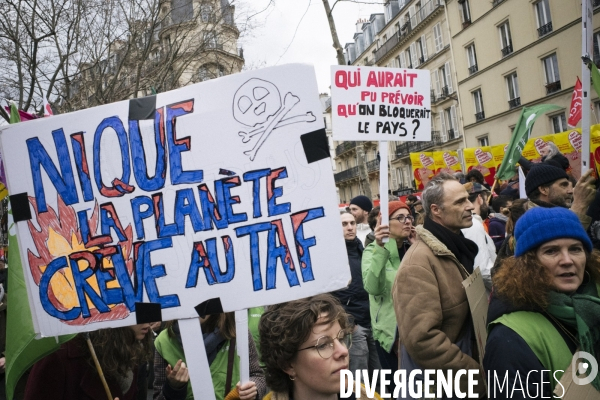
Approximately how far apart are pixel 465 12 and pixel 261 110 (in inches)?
1217

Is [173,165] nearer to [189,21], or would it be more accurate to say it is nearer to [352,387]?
[352,387]

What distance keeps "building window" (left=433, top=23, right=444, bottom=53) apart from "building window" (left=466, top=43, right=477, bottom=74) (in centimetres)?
417

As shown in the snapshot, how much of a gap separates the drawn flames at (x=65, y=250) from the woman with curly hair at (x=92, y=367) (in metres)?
0.19

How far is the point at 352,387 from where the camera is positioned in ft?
7.28

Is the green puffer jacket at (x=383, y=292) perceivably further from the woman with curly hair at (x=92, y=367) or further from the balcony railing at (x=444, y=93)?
the balcony railing at (x=444, y=93)

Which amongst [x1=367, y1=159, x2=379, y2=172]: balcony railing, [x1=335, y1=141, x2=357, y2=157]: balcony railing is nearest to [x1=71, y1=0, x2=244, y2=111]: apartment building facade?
[x1=367, y1=159, x2=379, y2=172]: balcony railing

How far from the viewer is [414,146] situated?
40812mm

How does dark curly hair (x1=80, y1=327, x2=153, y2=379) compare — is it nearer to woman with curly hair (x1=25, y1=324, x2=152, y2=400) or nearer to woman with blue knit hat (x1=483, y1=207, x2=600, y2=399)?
woman with curly hair (x1=25, y1=324, x2=152, y2=400)

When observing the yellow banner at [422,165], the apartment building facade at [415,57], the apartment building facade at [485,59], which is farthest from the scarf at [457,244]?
the apartment building facade at [415,57]

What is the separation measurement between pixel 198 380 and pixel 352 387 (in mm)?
744

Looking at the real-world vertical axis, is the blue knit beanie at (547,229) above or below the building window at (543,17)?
below

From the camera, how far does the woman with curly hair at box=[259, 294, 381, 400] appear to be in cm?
217

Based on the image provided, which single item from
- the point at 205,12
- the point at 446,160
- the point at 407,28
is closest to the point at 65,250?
the point at 205,12

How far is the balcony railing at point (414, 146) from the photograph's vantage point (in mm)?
36625
